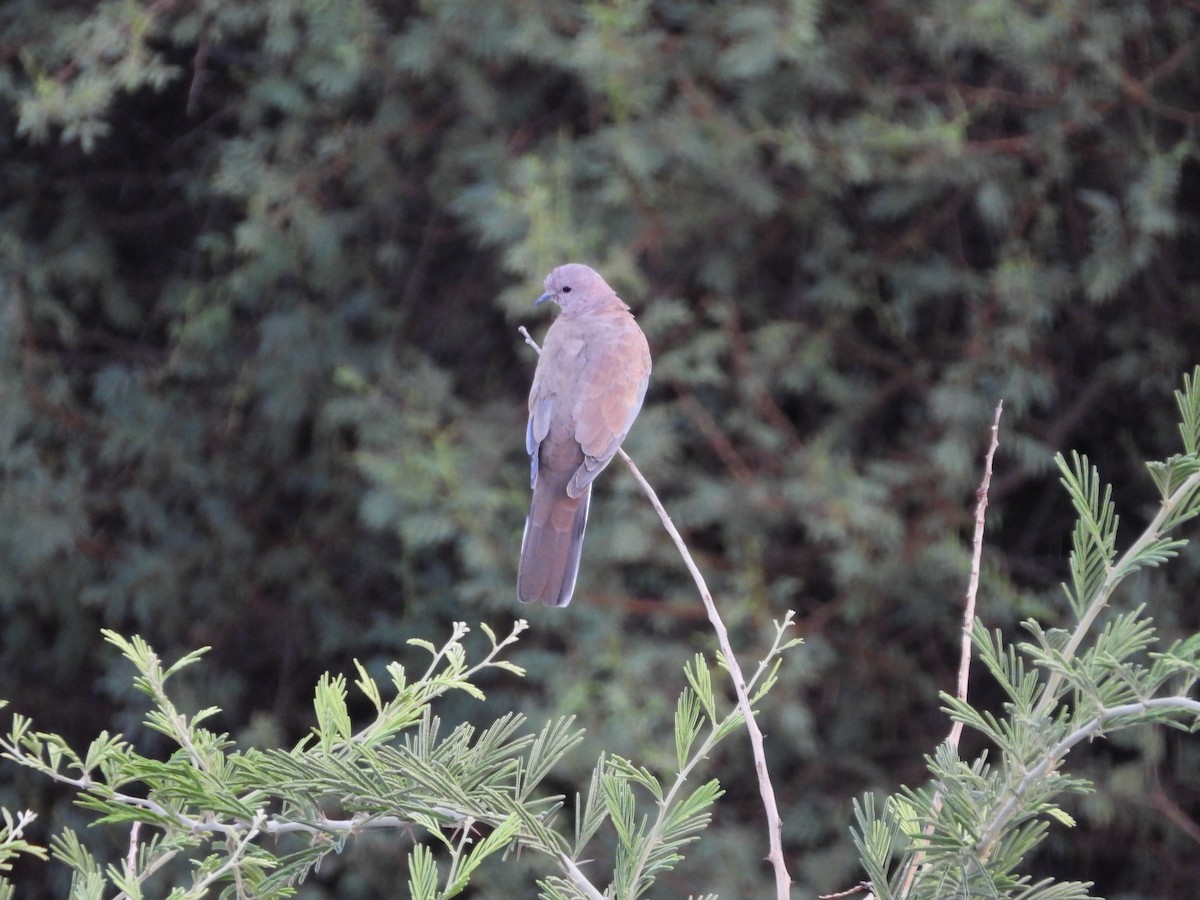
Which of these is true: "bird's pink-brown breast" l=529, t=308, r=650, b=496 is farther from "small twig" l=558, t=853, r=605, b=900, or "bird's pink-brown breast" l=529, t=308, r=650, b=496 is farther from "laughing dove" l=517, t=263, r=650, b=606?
"small twig" l=558, t=853, r=605, b=900

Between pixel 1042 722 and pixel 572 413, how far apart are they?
2.11 m

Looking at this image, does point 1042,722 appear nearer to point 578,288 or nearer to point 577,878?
point 577,878

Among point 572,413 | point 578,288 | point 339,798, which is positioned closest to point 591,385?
point 572,413

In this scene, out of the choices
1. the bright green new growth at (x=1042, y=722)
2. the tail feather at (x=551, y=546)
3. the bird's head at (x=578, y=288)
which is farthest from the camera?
the bird's head at (x=578, y=288)

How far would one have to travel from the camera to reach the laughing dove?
3.04m

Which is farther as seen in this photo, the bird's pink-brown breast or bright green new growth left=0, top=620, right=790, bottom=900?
the bird's pink-brown breast

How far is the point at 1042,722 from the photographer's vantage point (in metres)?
1.21

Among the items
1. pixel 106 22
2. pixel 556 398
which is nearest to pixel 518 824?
pixel 556 398

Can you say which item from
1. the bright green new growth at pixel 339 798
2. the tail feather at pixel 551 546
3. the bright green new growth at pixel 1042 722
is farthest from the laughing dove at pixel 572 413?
the bright green new growth at pixel 1042 722

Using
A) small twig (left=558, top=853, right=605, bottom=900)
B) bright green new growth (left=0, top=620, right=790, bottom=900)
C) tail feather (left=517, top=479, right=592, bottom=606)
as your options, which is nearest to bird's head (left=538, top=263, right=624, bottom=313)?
tail feather (left=517, top=479, right=592, bottom=606)

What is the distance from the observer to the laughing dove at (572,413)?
3.04m

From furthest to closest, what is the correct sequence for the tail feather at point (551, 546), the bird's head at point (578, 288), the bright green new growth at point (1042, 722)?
the bird's head at point (578, 288) → the tail feather at point (551, 546) → the bright green new growth at point (1042, 722)

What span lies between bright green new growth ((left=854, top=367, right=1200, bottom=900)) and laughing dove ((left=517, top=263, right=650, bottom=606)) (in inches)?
69.0

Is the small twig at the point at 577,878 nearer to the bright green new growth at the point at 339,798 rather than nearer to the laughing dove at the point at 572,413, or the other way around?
the bright green new growth at the point at 339,798
